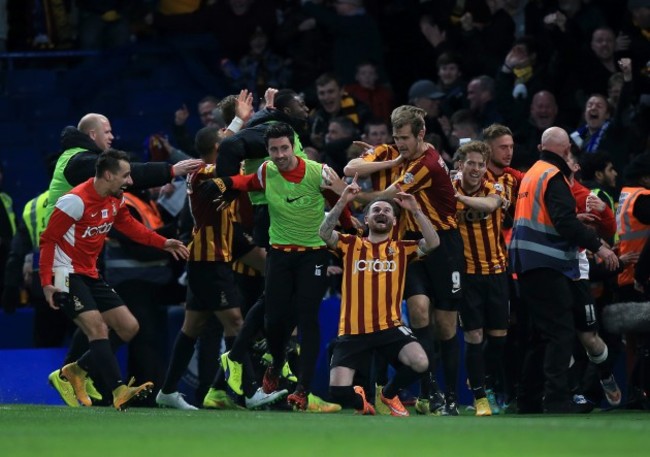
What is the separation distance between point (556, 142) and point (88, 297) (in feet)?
12.2

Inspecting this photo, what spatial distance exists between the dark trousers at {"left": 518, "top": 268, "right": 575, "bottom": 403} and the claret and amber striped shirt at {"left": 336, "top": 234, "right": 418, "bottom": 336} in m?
1.16

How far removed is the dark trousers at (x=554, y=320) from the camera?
12680 millimetres

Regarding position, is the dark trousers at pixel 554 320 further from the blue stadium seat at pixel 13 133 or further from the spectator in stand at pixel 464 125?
the blue stadium seat at pixel 13 133

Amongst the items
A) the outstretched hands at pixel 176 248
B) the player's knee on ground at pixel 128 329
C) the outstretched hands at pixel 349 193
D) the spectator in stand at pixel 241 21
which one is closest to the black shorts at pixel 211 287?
the outstretched hands at pixel 176 248

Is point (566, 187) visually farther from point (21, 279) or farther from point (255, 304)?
point (21, 279)

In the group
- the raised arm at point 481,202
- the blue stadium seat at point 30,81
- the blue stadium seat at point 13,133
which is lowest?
the raised arm at point 481,202

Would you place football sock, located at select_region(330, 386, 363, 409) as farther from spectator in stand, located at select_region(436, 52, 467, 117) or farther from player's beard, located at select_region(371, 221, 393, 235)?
spectator in stand, located at select_region(436, 52, 467, 117)

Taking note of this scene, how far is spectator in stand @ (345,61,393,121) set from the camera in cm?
1752

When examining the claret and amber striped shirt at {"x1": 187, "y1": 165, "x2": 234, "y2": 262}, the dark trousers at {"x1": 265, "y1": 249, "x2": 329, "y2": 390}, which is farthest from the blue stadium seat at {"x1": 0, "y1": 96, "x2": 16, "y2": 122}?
the dark trousers at {"x1": 265, "y1": 249, "x2": 329, "y2": 390}

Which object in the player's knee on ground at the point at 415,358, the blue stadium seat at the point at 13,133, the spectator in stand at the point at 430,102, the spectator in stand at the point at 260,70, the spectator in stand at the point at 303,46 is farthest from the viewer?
the blue stadium seat at the point at 13,133

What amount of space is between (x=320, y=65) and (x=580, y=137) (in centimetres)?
421

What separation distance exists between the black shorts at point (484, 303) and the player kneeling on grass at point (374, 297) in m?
0.82

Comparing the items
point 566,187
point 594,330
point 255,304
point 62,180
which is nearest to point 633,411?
point 594,330

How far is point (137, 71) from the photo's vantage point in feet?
67.3
